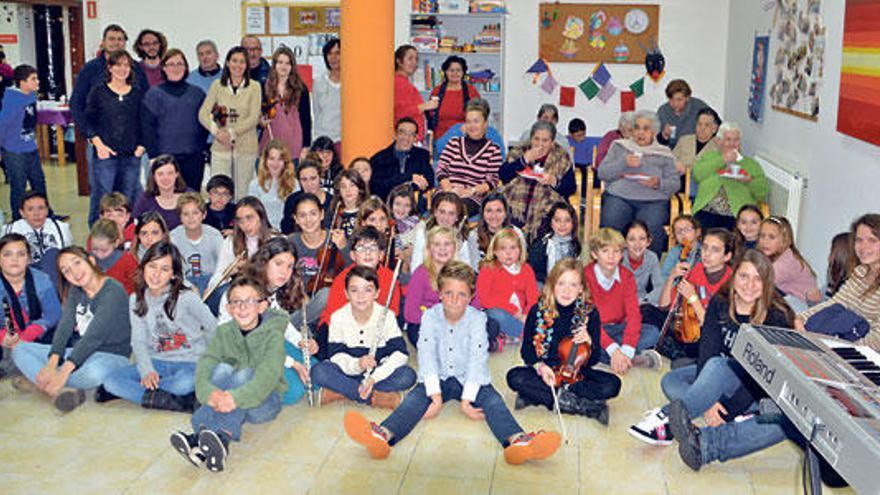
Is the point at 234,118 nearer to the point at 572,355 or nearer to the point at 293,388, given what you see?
the point at 293,388

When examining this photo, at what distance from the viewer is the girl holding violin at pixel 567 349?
4.29m

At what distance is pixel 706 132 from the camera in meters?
7.50

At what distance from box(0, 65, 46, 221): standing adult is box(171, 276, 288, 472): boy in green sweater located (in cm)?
452

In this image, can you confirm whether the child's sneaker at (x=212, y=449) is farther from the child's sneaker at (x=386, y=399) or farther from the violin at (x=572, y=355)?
the violin at (x=572, y=355)

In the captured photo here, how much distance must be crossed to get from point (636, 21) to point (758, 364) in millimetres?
7769

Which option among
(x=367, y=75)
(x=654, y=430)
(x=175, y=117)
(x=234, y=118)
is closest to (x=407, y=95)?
(x=367, y=75)

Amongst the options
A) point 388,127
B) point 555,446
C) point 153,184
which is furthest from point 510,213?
point 555,446

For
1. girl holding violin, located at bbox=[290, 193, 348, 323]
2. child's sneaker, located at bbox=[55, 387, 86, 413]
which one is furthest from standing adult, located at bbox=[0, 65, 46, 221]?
child's sneaker, located at bbox=[55, 387, 86, 413]

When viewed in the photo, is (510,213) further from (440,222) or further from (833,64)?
(833,64)

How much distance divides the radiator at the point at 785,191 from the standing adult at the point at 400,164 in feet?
8.20

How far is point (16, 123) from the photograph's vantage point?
26.1 ft

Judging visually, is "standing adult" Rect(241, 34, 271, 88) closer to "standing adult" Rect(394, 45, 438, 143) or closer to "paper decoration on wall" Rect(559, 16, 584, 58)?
"standing adult" Rect(394, 45, 438, 143)

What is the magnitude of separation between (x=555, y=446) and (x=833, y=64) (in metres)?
3.34

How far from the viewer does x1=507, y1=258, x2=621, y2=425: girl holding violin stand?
4293 mm
